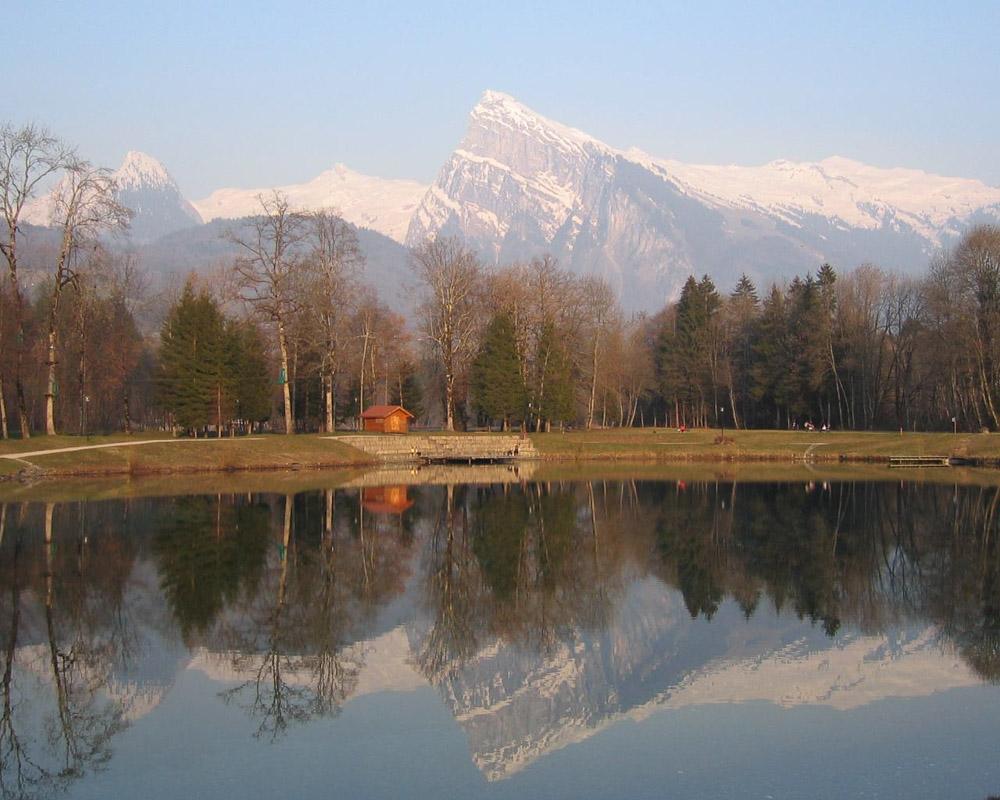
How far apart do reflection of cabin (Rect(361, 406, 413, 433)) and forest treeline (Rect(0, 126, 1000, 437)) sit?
12.8 feet

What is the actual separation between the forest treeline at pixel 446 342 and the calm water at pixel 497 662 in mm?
33868

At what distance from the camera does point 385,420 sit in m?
80.4

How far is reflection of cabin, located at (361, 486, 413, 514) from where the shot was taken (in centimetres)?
4238

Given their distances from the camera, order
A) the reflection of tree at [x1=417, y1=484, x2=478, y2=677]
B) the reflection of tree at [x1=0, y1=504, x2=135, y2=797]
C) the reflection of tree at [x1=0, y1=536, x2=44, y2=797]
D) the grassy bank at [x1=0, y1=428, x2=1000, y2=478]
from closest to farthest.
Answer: the reflection of tree at [x1=0, y1=536, x2=44, y2=797] → the reflection of tree at [x1=0, y1=504, x2=135, y2=797] → the reflection of tree at [x1=417, y1=484, x2=478, y2=677] → the grassy bank at [x1=0, y1=428, x2=1000, y2=478]

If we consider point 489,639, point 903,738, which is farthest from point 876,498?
point 903,738

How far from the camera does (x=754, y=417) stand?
341ft

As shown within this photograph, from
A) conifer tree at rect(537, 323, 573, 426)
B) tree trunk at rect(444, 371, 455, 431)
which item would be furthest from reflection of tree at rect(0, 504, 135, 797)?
conifer tree at rect(537, 323, 573, 426)

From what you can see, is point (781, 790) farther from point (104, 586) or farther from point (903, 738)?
point (104, 586)

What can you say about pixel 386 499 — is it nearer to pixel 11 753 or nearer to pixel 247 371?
pixel 11 753

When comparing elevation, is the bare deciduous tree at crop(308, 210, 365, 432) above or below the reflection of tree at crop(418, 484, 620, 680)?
above

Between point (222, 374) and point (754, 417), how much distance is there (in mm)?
55678

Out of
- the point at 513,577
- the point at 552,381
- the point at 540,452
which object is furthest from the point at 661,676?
the point at 552,381

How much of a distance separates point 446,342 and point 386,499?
3530 cm

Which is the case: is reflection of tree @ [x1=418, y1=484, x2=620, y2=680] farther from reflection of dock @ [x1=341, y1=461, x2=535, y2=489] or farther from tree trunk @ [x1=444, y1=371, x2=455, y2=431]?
tree trunk @ [x1=444, y1=371, x2=455, y2=431]
